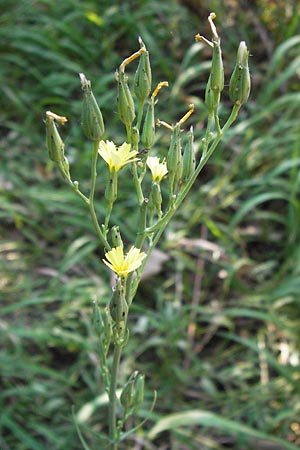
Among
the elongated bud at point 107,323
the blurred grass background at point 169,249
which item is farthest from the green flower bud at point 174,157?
the blurred grass background at point 169,249

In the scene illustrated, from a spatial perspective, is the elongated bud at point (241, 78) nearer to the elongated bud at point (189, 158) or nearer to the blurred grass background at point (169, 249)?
the elongated bud at point (189, 158)

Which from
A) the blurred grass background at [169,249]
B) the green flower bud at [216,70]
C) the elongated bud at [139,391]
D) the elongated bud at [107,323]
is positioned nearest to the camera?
the green flower bud at [216,70]

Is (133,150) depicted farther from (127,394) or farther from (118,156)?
(127,394)

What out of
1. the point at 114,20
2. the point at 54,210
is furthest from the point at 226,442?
the point at 114,20

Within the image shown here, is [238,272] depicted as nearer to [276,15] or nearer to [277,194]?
[277,194]

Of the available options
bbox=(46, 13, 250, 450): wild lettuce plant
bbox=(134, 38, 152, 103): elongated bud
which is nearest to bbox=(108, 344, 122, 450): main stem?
bbox=(46, 13, 250, 450): wild lettuce plant
